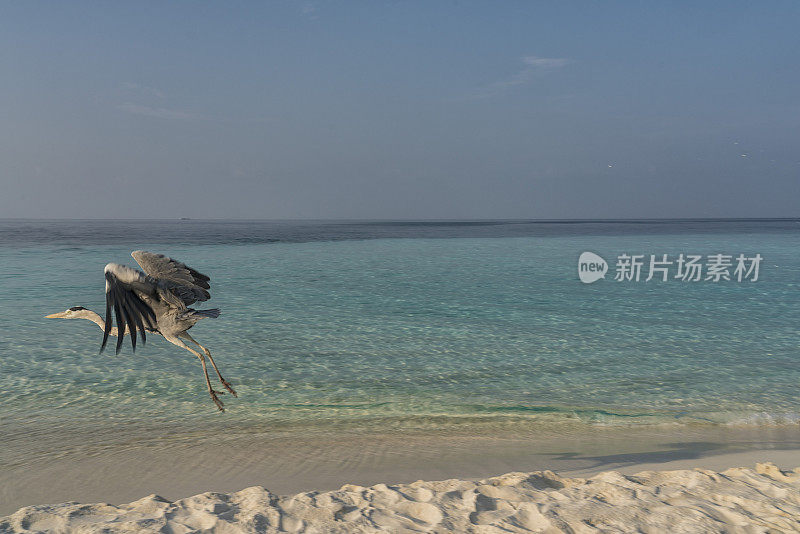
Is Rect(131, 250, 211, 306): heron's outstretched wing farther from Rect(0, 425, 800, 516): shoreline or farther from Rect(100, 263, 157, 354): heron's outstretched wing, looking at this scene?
Rect(0, 425, 800, 516): shoreline

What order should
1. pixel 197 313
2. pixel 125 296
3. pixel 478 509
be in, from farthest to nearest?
pixel 197 313 → pixel 125 296 → pixel 478 509

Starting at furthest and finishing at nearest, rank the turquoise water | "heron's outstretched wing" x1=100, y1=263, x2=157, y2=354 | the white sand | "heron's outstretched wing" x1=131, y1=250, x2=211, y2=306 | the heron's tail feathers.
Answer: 1. the turquoise water
2. the heron's tail feathers
3. "heron's outstretched wing" x1=131, y1=250, x2=211, y2=306
4. "heron's outstretched wing" x1=100, y1=263, x2=157, y2=354
5. the white sand

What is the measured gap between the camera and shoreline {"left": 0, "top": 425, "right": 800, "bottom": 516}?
203 inches

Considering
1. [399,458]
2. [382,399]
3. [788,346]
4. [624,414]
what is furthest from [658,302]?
[399,458]

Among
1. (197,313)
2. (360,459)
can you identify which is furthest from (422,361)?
(197,313)

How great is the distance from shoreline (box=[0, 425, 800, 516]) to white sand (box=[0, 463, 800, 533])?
81cm

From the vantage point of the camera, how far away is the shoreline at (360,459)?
5.15 meters

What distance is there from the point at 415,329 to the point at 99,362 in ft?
21.7

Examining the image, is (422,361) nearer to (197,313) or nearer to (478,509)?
(197,313)

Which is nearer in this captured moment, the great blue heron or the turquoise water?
the great blue heron

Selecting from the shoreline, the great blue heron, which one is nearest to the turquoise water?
the shoreline

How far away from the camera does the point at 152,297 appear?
5586 millimetres

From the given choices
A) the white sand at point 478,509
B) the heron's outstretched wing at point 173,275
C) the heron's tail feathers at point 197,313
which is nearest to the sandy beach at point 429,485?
the white sand at point 478,509

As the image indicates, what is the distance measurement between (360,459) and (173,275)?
112 inches
